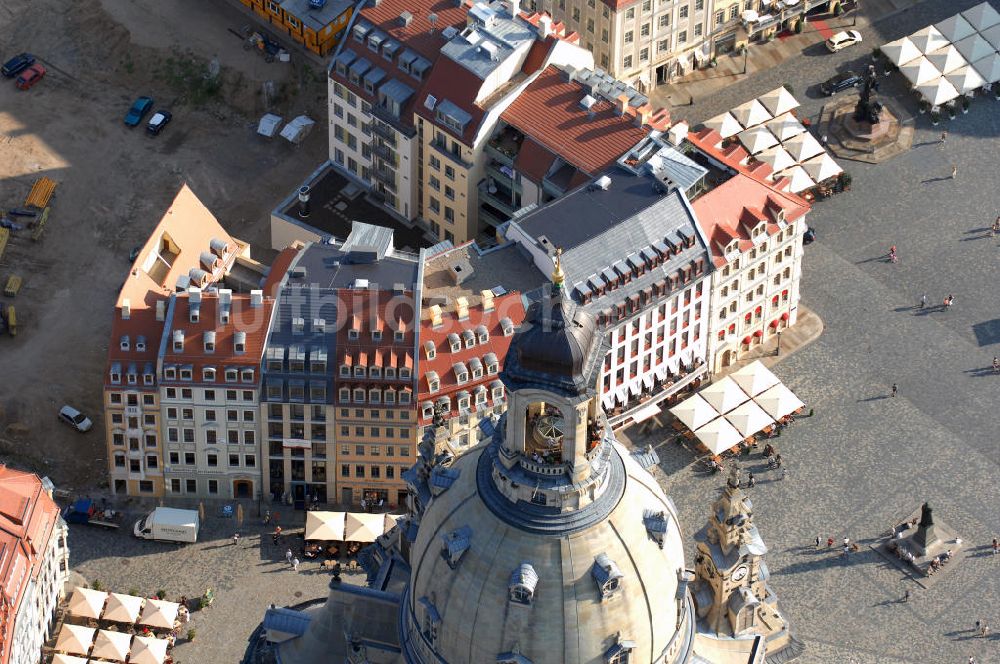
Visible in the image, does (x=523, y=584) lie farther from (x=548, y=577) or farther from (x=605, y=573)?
(x=605, y=573)

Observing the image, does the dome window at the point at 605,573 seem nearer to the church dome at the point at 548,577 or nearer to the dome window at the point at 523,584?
the church dome at the point at 548,577

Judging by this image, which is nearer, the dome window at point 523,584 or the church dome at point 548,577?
the dome window at point 523,584

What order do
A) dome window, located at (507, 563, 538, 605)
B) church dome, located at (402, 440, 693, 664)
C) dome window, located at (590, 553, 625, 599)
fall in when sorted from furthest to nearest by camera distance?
church dome, located at (402, 440, 693, 664) < dome window, located at (590, 553, 625, 599) < dome window, located at (507, 563, 538, 605)

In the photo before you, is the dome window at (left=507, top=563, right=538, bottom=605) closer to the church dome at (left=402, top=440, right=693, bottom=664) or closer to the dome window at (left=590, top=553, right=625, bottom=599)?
the church dome at (left=402, top=440, right=693, bottom=664)

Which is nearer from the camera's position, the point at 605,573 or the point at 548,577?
the point at 605,573

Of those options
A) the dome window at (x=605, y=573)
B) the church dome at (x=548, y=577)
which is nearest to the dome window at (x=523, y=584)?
the church dome at (x=548, y=577)

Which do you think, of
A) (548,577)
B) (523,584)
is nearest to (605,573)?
(548,577)

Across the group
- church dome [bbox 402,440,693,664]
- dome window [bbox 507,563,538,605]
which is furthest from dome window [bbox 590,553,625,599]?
dome window [bbox 507,563,538,605]
